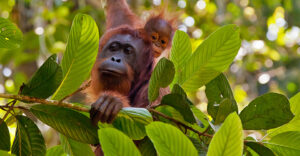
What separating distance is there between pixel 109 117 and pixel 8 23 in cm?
44

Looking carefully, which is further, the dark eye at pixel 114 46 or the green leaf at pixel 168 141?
the dark eye at pixel 114 46

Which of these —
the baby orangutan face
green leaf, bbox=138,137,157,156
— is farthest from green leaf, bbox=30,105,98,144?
the baby orangutan face

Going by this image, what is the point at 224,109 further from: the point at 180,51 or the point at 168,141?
the point at 180,51

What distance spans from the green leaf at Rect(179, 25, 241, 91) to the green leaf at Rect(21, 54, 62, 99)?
47 cm

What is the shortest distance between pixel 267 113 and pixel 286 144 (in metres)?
0.11

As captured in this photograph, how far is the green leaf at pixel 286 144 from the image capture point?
1308mm

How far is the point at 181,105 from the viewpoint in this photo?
51.1 inches

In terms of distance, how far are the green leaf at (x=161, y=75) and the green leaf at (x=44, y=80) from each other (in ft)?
1.04

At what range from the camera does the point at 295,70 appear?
10.7 metres

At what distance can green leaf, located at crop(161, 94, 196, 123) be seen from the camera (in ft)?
4.22

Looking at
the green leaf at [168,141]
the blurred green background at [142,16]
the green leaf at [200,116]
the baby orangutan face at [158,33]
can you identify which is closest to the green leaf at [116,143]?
the green leaf at [168,141]

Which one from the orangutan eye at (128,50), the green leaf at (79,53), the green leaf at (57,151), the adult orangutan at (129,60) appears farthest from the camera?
the orangutan eye at (128,50)

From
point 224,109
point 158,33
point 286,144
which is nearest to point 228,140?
point 224,109

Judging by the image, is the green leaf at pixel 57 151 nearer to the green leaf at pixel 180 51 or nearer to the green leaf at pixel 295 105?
the green leaf at pixel 180 51
